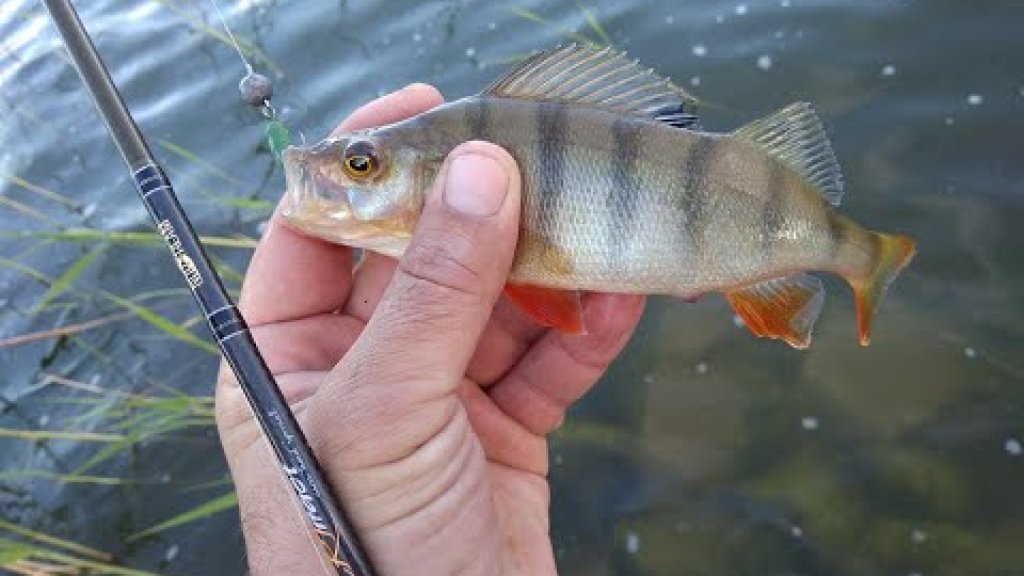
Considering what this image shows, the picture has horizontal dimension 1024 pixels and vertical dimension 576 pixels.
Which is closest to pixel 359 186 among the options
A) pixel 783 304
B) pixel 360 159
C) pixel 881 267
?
pixel 360 159

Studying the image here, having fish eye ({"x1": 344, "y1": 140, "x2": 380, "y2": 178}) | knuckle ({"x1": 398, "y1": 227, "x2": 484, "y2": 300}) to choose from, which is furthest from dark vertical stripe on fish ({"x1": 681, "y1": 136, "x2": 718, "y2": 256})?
fish eye ({"x1": 344, "y1": 140, "x2": 380, "y2": 178})

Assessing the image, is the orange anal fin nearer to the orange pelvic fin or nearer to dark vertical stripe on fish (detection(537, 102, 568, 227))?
dark vertical stripe on fish (detection(537, 102, 568, 227))

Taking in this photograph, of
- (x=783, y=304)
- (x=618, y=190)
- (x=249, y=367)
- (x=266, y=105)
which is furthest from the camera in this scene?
(x=266, y=105)

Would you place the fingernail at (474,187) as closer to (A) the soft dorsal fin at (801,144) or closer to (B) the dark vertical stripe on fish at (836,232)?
(A) the soft dorsal fin at (801,144)

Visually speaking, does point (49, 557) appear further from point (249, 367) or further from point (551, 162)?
point (551, 162)

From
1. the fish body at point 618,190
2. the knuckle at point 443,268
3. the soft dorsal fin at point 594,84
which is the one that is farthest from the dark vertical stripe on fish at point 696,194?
the knuckle at point 443,268

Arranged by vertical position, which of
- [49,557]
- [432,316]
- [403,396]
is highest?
[432,316]

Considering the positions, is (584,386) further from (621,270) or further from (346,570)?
(346,570)

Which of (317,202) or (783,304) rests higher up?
(317,202)
